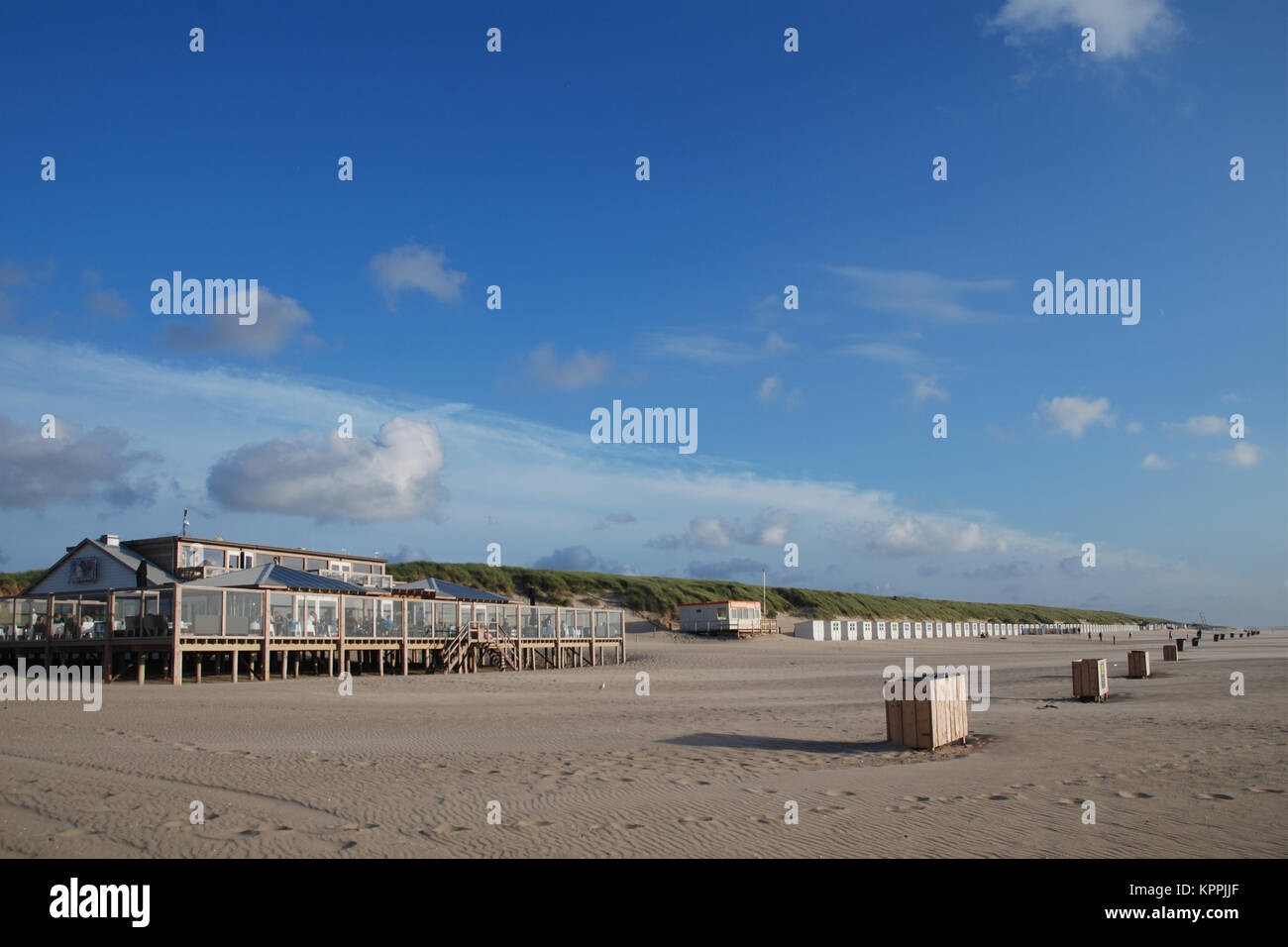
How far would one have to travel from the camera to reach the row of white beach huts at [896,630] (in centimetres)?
7450

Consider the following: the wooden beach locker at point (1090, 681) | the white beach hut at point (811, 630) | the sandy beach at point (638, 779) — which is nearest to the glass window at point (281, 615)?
the sandy beach at point (638, 779)

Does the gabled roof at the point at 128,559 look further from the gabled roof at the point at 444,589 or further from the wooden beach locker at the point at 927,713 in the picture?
the wooden beach locker at the point at 927,713

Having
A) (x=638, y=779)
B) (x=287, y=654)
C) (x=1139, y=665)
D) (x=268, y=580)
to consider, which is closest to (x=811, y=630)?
(x=1139, y=665)

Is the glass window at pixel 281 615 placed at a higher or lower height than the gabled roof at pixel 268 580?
lower

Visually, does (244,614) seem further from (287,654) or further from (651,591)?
(651,591)

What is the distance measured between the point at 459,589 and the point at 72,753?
3277cm

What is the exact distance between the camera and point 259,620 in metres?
31.1

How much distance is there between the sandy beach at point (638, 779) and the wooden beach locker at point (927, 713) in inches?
13.9

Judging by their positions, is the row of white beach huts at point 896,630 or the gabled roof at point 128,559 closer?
the gabled roof at point 128,559

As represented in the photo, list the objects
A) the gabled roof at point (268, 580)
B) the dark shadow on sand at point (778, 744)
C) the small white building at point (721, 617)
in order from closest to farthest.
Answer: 1. the dark shadow on sand at point (778, 744)
2. the gabled roof at point (268, 580)
3. the small white building at point (721, 617)

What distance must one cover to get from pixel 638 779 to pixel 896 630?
8369 cm

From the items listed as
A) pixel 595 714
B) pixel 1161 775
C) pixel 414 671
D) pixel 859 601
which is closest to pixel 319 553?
pixel 414 671

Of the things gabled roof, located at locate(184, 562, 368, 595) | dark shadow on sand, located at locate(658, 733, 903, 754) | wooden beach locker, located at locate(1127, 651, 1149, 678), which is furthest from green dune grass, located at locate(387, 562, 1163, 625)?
dark shadow on sand, located at locate(658, 733, 903, 754)

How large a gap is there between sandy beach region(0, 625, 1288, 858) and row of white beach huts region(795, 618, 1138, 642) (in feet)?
174
